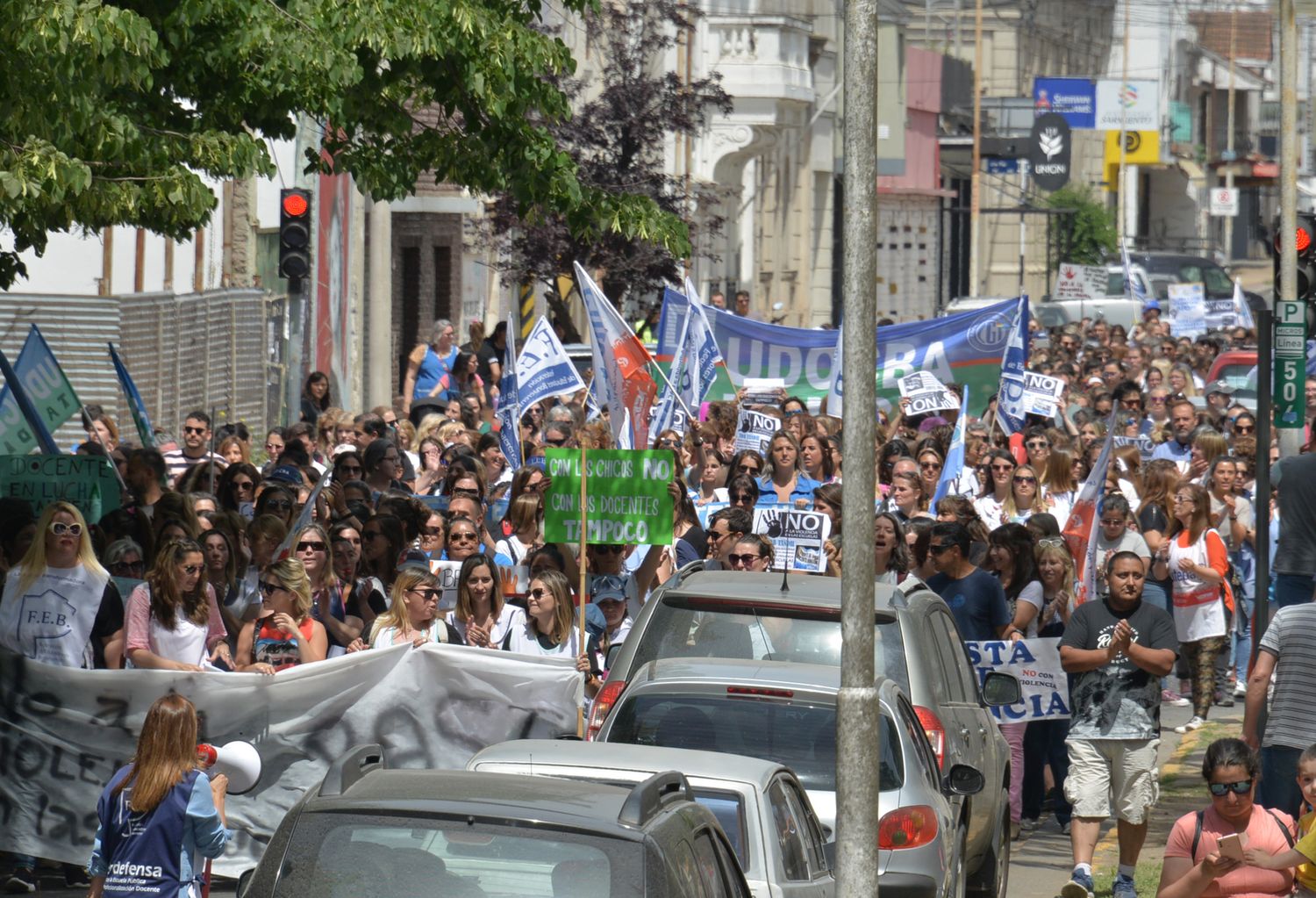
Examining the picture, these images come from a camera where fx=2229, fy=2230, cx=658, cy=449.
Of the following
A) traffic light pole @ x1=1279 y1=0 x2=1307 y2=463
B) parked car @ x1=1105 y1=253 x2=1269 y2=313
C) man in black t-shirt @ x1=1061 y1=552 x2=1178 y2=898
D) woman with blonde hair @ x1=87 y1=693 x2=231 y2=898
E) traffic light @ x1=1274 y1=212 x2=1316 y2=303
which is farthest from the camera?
parked car @ x1=1105 y1=253 x2=1269 y2=313

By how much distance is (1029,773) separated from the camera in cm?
1253

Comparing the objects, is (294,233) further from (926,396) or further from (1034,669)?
(1034,669)

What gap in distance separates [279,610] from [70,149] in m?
2.55

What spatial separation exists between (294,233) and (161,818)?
11677 millimetres

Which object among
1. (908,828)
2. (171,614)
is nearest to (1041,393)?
(171,614)

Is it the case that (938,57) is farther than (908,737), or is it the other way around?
(938,57)

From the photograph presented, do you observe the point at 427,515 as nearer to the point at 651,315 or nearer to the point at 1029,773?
the point at 1029,773

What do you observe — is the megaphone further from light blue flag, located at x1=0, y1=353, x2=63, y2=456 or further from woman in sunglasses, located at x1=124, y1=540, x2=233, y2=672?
light blue flag, located at x1=0, y1=353, x2=63, y2=456

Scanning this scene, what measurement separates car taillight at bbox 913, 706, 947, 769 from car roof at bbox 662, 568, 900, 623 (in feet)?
1.30

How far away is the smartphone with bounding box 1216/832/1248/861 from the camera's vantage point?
8.10m

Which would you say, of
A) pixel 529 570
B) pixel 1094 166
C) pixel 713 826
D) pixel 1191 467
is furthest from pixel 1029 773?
pixel 1094 166

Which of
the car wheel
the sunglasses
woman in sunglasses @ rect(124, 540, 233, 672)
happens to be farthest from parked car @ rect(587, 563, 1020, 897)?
woman in sunglasses @ rect(124, 540, 233, 672)

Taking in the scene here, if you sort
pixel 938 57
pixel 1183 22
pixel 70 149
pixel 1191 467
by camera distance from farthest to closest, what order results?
pixel 1183 22 → pixel 938 57 → pixel 1191 467 → pixel 70 149

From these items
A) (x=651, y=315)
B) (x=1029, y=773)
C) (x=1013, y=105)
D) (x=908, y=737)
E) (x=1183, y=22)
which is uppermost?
(x=1183, y=22)
